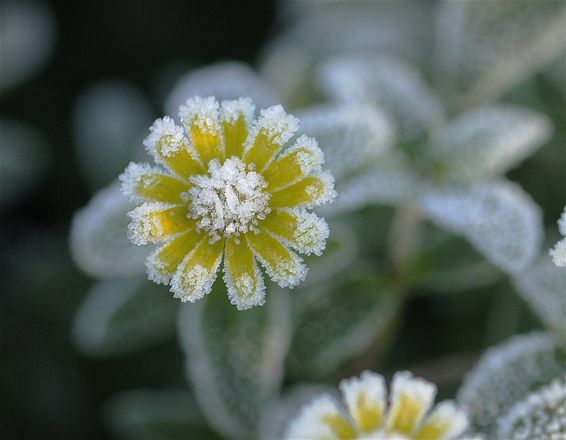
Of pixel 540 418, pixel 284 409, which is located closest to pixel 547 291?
pixel 540 418

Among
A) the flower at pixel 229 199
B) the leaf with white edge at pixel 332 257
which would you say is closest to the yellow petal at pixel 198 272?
the flower at pixel 229 199

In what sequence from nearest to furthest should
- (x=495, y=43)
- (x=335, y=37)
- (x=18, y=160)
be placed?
(x=495, y=43), (x=18, y=160), (x=335, y=37)

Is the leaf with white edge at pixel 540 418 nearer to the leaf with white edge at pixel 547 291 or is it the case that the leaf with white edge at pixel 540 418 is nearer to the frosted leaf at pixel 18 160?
the leaf with white edge at pixel 547 291

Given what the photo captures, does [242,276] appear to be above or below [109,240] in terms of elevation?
below

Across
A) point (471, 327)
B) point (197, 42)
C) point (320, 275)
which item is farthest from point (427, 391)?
point (197, 42)

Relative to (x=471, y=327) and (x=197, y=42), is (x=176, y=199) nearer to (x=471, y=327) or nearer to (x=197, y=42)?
(x=471, y=327)

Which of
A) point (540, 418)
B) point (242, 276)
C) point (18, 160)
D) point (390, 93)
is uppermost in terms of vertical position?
point (18, 160)

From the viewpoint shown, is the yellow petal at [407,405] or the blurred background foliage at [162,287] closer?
the yellow petal at [407,405]

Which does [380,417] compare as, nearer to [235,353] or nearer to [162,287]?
[235,353]
